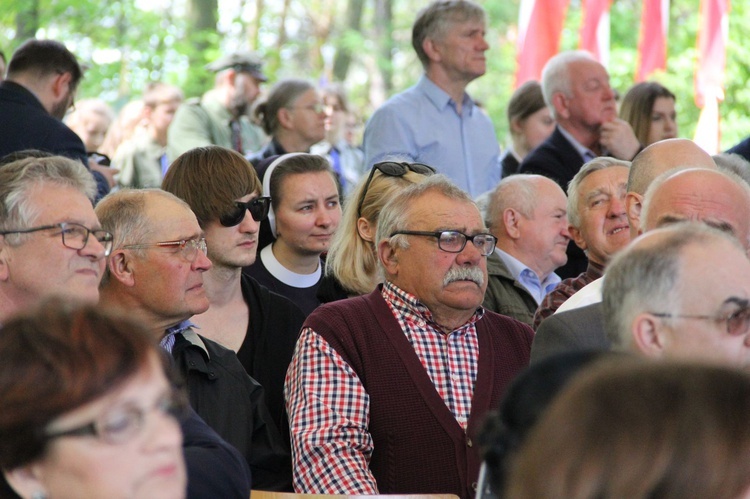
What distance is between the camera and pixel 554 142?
631 cm

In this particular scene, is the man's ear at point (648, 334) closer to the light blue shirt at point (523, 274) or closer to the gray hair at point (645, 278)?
the gray hair at point (645, 278)

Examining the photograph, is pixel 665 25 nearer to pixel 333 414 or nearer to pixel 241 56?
pixel 241 56

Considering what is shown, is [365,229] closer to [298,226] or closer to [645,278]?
[298,226]

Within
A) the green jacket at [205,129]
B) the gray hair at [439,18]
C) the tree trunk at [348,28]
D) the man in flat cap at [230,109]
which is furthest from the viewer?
the tree trunk at [348,28]

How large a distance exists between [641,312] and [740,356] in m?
0.25

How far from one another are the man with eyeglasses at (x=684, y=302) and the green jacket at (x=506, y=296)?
2.11 meters

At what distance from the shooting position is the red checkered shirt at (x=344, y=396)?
3.35m

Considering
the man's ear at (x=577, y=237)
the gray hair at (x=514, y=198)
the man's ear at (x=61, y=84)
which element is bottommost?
the man's ear at (x=577, y=237)

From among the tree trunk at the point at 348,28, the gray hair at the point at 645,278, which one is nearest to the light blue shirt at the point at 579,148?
the gray hair at the point at 645,278

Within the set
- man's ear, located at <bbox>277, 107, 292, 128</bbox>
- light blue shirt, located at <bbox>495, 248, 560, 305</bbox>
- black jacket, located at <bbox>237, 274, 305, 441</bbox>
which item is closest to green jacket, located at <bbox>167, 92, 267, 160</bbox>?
man's ear, located at <bbox>277, 107, 292, 128</bbox>

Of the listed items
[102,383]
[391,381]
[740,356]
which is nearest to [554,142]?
[391,381]

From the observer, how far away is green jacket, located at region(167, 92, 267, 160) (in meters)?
7.70

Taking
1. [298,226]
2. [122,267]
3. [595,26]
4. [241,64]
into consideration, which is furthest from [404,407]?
[595,26]

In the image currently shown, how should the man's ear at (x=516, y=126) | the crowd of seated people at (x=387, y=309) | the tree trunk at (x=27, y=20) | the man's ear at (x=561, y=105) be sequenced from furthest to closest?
the tree trunk at (x=27, y=20) < the man's ear at (x=516, y=126) < the man's ear at (x=561, y=105) < the crowd of seated people at (x=387, y=309)
